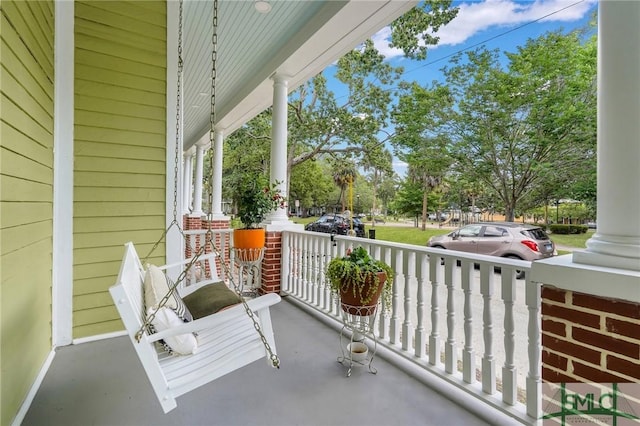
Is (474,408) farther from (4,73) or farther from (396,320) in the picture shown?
(4,73)

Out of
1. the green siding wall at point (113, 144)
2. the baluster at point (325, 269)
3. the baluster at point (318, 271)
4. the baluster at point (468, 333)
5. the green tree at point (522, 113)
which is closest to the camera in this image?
the baluster at point (468, 333)

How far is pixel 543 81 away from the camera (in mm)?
8031

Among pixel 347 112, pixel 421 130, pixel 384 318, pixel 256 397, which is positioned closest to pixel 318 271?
pixel 384 318

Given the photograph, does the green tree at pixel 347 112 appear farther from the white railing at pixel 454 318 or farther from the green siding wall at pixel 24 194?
the green siding wall at pixel 24 194

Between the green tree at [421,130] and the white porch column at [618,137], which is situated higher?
the green tree at [421,130]

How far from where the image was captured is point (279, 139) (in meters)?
3.89

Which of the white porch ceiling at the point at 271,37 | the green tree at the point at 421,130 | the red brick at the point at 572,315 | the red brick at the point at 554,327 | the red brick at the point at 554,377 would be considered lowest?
the red brick at the point at 554,377

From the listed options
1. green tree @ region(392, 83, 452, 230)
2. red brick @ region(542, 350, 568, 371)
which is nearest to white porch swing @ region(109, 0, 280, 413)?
red brick @ region(542, 350, 568, 371)

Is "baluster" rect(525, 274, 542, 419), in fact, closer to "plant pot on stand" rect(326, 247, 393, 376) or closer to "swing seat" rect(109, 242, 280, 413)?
A: "plant pot on stand" rect(326, 247, 393, 376)

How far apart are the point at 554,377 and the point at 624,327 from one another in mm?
369

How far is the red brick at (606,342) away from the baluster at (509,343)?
1.18 feet

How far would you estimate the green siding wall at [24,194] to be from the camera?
4.75ft

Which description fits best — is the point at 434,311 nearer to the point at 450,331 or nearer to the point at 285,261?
the point at 450,331

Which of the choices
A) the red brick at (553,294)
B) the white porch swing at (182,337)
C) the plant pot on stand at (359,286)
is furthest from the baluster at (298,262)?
the red brick at (553,294)
